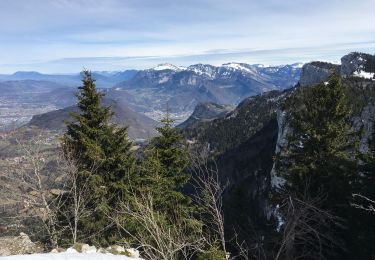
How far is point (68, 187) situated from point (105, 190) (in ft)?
7.74

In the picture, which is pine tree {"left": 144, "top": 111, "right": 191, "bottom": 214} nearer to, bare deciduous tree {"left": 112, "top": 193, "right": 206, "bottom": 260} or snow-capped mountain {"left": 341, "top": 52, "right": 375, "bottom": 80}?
bare deciduous tree {"left": 112, "top": 193, "right": 206, "bottom": 260}

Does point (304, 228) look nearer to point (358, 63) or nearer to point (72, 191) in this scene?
point (72, 191)

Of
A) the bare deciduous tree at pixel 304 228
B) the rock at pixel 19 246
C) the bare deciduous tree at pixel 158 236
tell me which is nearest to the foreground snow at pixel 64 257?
the bare deciduous tree at pixel 158 236

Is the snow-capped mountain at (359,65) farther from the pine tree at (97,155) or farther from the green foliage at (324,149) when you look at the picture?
the pine tree at (97,155)

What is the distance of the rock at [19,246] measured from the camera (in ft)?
70.9

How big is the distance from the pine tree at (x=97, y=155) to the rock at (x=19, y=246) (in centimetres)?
319

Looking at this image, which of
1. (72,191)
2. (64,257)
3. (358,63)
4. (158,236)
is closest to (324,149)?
(158,236)

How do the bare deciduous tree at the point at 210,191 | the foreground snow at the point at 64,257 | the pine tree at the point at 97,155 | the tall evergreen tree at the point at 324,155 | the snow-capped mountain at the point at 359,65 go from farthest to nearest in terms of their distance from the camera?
1. the snow-capped mountain at the point at 359,65
2. the pine tree at the point at 97,155
3. the tall evergreen tree at the point at 324,155
4. the bare deciduous tree at the point at 210,191
5. the foreground snow at the point at 64,257

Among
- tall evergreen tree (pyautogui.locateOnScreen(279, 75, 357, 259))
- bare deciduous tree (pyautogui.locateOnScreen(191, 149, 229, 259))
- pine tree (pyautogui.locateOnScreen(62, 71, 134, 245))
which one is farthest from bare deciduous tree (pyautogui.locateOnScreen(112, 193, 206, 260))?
tall evergreen tree (pyautogui.locateOnScreen(279, 75, 357, 259))

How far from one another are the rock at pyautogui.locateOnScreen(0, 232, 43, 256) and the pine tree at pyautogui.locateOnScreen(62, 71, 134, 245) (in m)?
3.19

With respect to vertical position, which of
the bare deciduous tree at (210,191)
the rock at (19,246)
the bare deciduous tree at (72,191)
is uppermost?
the bare deciduous tree at (210,191)

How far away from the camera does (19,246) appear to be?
22578mm

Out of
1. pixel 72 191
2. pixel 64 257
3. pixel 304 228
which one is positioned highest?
pixel 64 257

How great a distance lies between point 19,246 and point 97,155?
23.5 ft
